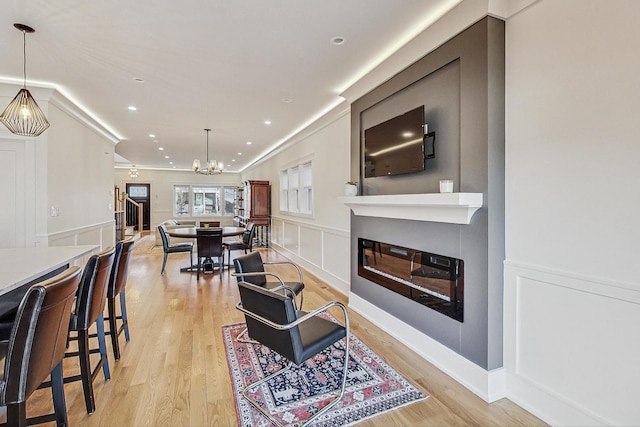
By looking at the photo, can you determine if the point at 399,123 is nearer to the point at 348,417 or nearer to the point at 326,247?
the point at 348,417

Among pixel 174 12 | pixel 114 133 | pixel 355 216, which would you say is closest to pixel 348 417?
pixel 355 216

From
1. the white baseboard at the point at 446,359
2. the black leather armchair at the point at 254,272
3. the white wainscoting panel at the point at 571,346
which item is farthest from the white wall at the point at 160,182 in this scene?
the white wainscoting panel at the point at 571,346

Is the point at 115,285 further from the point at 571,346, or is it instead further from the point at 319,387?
the point at 571,346

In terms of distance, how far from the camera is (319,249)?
545cm

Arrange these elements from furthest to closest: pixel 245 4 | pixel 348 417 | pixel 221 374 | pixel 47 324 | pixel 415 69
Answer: pixel 415 69 < pixel 221 374 < pixel 245 4 < pixel 348 417 < pixel 47 324

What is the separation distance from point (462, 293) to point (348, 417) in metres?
1.14

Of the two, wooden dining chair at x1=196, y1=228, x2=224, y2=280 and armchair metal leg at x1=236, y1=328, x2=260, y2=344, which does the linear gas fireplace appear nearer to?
armchair metal leg at x1=236, y1=328, x2=260, y2=344

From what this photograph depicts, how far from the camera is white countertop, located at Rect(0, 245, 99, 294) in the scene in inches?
64.0

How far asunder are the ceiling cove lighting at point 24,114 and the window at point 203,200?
10292mm

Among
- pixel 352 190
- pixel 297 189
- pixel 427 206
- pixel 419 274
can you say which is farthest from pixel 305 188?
pixel 427 206

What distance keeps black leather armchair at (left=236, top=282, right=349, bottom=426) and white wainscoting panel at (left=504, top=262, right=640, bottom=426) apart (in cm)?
113

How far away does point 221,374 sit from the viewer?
2.38 meters

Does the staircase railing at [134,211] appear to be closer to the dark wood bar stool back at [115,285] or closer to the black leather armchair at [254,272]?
the black leather armchair at [254,272]

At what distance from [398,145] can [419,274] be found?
1155 millimetres
